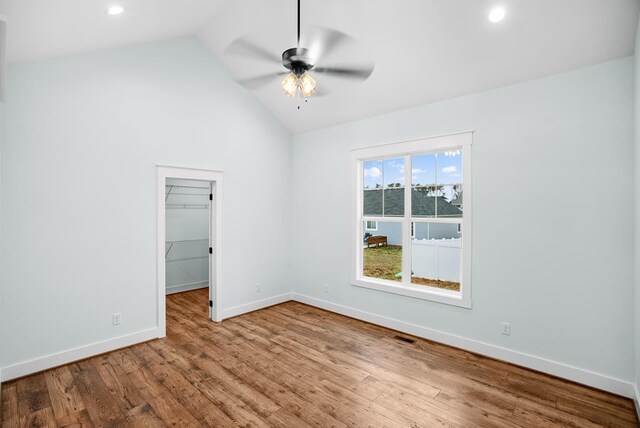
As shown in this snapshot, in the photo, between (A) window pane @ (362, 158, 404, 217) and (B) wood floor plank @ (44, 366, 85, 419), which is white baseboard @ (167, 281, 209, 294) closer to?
(B) wood floor plank @ (44, 366, 85, 419)

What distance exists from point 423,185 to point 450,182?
35 centimetres

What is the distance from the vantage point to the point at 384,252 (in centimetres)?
453

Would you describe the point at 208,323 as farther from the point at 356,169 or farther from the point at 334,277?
the point at 356,169

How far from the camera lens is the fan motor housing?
195cm

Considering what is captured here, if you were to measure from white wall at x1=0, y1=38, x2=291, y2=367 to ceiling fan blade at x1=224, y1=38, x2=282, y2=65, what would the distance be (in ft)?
7.57

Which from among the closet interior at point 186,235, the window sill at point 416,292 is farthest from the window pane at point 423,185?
the closet interior at point 186,235

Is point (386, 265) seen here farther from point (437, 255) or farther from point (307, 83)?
point (307, 83)

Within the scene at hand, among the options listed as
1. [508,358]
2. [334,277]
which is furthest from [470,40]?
[334,277]

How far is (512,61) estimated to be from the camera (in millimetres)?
3053

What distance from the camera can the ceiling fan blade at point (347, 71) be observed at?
6.73ft

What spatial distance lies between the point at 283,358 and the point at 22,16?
3.68 meters

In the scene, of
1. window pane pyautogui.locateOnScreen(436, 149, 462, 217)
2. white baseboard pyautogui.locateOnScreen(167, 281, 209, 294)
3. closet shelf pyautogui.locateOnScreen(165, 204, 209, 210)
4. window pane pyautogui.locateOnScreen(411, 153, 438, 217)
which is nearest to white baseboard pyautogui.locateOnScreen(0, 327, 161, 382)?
white baseboard pyautogui.locateOnScreen(167, 281, 209, 294)

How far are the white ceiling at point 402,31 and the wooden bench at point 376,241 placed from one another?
1.84m

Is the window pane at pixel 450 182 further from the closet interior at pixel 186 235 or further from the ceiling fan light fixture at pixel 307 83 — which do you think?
the closet interior at pixel 186 235
